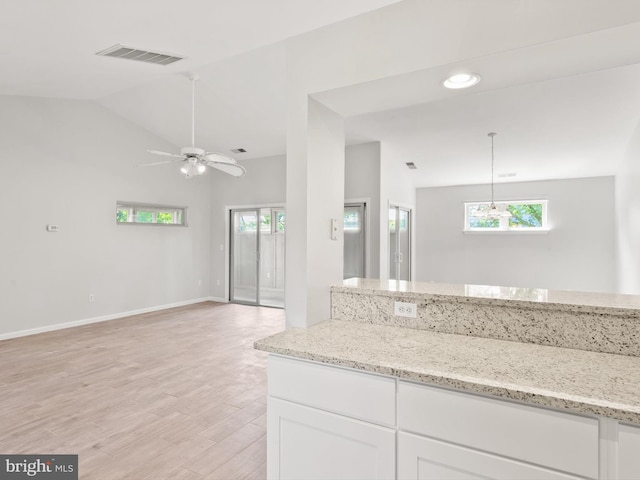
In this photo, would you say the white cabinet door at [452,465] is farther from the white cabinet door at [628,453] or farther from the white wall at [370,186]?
the white wall at [370,186]

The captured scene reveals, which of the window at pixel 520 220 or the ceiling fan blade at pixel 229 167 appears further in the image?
the window at pixel 520 220

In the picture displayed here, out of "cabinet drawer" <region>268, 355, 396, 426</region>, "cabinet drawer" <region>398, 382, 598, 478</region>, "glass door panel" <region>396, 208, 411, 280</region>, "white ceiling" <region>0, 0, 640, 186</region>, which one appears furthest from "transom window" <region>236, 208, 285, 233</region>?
"cabinet drawer" <region>398, 382, 598, 478</region>

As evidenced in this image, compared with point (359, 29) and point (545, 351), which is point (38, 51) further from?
point (545, 351)

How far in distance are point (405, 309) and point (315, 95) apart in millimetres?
1206

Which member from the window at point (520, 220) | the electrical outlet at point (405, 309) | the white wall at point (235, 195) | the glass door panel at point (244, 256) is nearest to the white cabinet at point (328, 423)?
the electrical outlet at point (405, 309)

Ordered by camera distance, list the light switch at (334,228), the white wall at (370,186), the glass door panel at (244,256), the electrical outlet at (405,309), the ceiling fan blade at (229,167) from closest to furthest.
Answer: the electrical outlet at (405,309), the light switch at (334,228), the ceiling fan blade at (229,167), the white wall at (370,186), the glass door panel at (244,256)

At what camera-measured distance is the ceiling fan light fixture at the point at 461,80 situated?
1.67m

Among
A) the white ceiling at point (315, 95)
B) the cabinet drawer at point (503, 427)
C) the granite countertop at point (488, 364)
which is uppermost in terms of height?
the white ceiling at point (315, 95)

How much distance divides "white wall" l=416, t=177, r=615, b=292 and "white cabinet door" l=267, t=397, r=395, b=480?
6909 millimetres

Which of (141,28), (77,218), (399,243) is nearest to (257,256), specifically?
(399,243)

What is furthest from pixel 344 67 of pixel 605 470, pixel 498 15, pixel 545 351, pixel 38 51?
pixel 38 51

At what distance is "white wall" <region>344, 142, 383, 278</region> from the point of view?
562cm

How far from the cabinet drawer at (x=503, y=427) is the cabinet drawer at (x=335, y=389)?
0.20 ft

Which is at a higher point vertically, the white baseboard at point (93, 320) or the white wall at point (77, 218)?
the white wall at point (77, 218)
